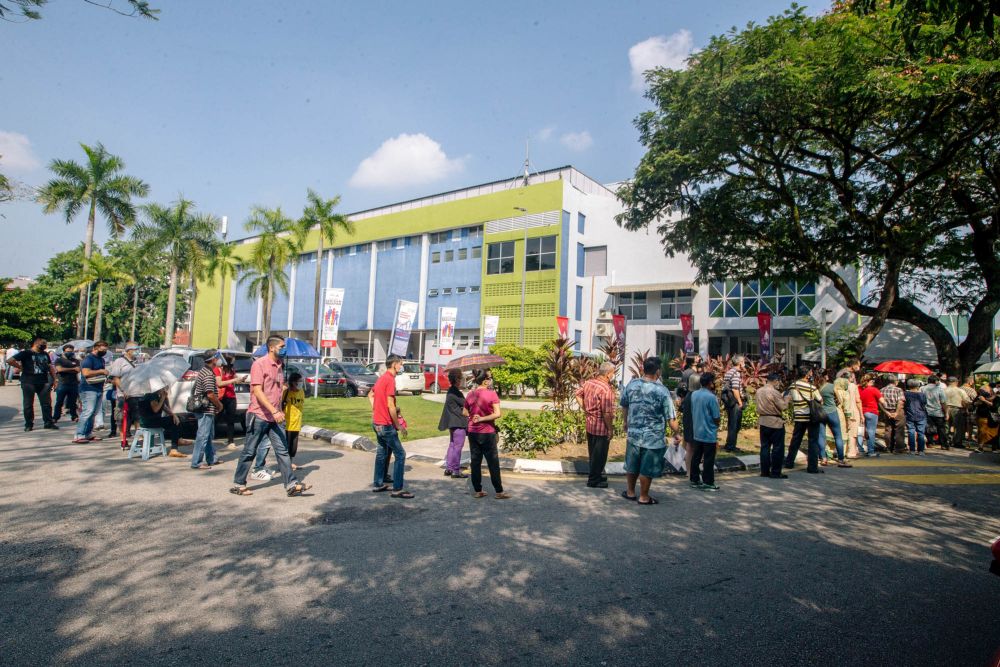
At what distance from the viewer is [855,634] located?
3348 millimetres

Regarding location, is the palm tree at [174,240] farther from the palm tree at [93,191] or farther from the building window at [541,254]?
the building window at [541,254]

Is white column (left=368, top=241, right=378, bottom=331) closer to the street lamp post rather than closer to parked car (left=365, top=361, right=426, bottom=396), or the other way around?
the street lamp post

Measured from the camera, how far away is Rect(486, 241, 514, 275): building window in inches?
1661

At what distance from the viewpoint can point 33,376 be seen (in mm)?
10750

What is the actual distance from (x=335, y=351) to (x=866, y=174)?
4449cm

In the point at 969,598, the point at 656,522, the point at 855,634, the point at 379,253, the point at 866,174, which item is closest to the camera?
the point at 855,634

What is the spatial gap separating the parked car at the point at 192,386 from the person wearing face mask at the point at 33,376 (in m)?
1.98

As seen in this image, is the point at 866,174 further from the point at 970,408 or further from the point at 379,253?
the point at 379,253

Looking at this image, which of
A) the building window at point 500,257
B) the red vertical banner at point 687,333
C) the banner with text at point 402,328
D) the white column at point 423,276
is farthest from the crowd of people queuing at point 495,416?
→ the white column at point 423,276

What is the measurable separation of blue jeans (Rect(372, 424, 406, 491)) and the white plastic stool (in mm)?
3974

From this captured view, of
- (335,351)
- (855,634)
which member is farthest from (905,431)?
(335,351)

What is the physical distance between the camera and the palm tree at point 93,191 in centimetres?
3155

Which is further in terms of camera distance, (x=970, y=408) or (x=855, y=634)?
(x=970, y=408)

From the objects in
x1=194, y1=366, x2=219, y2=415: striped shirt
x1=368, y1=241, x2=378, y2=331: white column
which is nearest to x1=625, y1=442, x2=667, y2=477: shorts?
x1=194, y1=366, x2=219, y2=415: striped shirt
